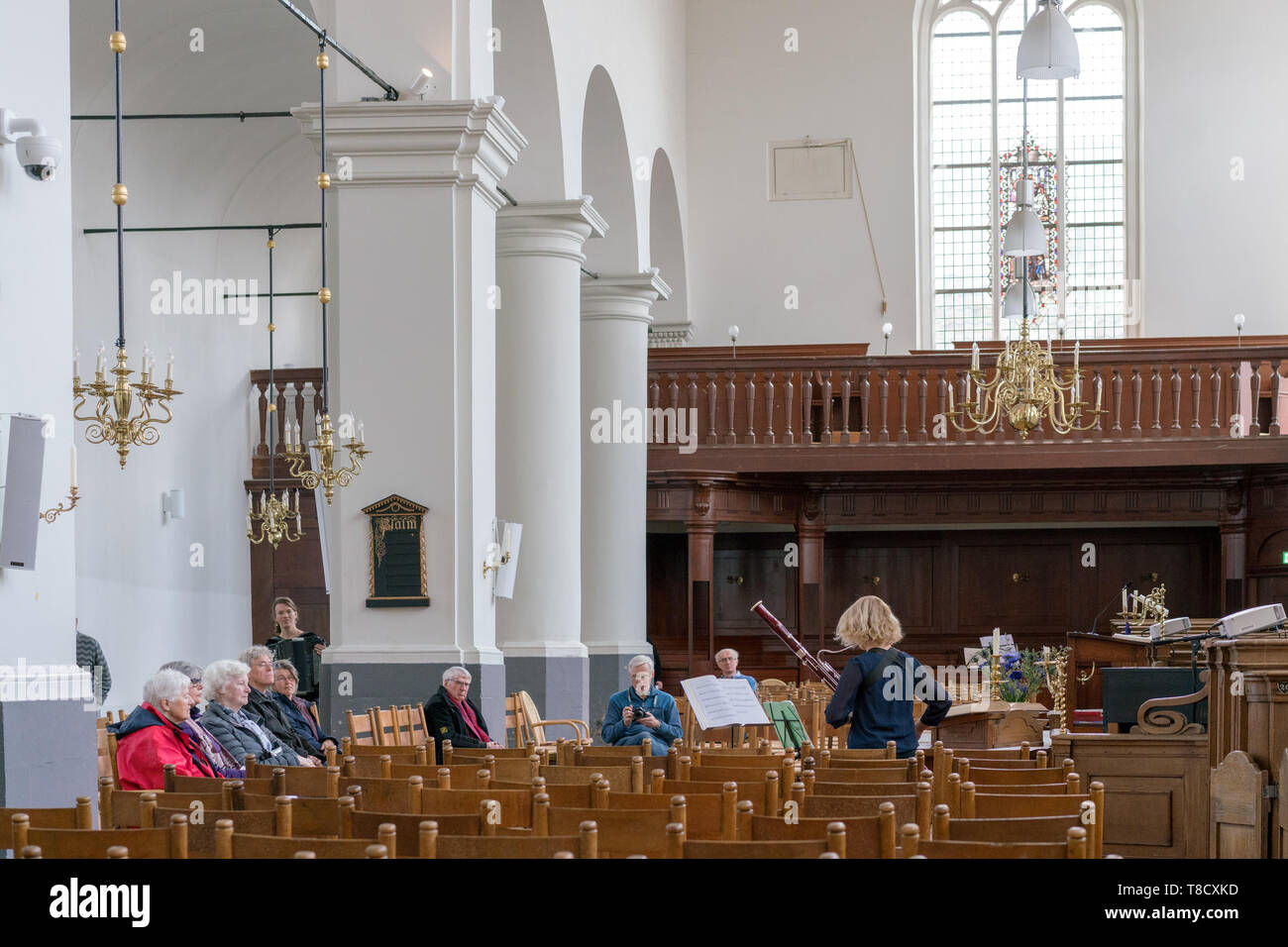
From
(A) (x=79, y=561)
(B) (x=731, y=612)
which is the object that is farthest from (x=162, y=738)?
(B) (x=731, y=612)

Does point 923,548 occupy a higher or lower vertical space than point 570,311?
lower

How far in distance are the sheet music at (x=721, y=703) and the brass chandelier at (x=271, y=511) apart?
6.88 metres

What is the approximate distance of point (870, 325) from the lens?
20.6 metres

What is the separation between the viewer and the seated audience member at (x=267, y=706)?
8.88 m

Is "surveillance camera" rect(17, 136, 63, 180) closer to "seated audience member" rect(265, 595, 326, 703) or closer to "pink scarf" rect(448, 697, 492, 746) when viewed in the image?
"pink scarf" rect(448, 697, 492, 746)

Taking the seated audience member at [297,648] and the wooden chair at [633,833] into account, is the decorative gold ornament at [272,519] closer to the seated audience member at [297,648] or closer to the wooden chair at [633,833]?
the seated audience member at [297,648]

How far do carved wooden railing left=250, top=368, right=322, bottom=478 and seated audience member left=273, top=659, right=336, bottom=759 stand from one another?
7.49 meters

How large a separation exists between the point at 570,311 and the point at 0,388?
24.2ft

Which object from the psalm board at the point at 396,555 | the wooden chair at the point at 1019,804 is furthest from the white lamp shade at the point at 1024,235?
the wooden chair at the point at 1019,804

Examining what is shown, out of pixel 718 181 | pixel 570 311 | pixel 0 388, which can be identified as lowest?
pixel 0 388

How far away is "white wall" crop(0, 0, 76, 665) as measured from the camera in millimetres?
5973

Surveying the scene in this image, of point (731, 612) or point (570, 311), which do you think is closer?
point (570, 311)

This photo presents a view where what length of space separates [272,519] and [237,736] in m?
7.14
